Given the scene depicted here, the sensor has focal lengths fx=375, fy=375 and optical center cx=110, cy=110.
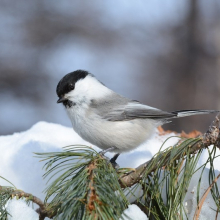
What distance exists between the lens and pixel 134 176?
1008 mm

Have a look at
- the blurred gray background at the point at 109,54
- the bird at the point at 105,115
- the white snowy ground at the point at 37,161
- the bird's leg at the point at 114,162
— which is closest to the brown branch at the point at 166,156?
the white snowy ground at the point at 37,161

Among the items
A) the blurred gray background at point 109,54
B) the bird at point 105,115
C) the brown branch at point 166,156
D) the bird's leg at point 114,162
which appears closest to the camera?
the brown branch at point 166,156

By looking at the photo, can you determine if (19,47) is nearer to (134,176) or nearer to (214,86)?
(214,86)

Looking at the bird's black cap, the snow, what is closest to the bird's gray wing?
the bird's black cap

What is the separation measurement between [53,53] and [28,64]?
0.30 meters

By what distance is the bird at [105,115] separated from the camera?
1530 millimetres

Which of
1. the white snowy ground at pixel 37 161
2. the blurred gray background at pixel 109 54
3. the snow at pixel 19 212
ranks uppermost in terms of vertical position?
the blurred gray background at pixel 109 54

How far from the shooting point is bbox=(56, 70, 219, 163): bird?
1530 millimetres

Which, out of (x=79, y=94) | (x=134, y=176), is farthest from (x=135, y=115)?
(x=134, y=176)

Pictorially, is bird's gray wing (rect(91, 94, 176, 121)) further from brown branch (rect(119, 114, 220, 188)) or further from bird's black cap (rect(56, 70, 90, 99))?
brown branch (rect(119, 114, 220, 188))

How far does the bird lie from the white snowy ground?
8 centimetres

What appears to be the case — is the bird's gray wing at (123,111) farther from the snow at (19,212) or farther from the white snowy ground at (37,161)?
the snow at (19,212)

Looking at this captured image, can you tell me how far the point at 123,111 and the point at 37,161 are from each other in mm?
448

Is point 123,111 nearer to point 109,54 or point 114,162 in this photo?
point 114,162
